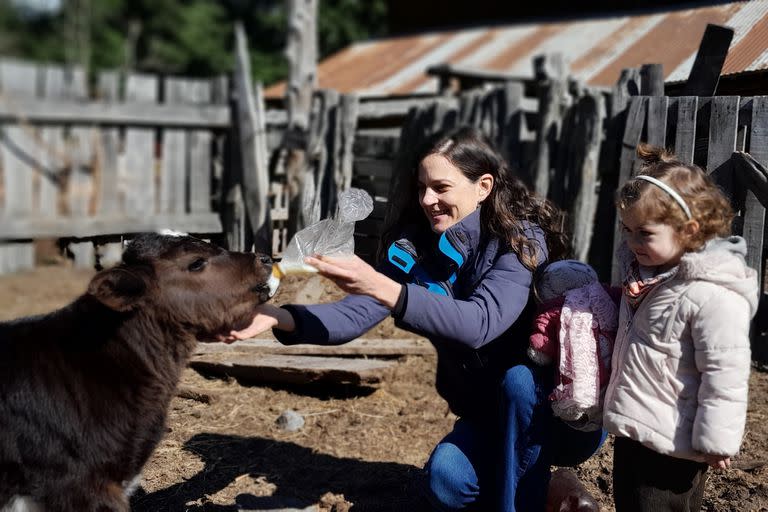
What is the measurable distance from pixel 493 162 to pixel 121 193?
9.30 meters

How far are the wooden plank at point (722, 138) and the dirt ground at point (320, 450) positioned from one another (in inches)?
54.1

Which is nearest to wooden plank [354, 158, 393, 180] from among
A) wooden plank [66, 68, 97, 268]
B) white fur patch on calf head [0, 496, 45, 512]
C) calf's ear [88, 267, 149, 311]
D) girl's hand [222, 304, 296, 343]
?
girl's hand [222, 304, 296, 343]

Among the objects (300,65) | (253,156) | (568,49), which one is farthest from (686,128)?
(300,65)

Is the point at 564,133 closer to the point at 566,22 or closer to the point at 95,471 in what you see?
the point at 95,471

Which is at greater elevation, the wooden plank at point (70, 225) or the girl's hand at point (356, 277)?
the girl's hand at point (356, 277)

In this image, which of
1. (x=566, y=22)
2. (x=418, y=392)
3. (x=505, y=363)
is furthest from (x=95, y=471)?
(x=566, y=22)

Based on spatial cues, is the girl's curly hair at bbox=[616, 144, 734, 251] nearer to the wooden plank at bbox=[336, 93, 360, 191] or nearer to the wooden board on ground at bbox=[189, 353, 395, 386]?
the wooden board on ground at bbox=[189, 353, 395, 386]

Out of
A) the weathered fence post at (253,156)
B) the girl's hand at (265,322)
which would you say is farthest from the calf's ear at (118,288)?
the weathered fence post at (253,156)

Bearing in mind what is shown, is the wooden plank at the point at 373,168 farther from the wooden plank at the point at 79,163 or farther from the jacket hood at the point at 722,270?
the wooden plank at the point at 79,163

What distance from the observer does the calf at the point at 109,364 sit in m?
2.97

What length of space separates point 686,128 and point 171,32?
2728 cm

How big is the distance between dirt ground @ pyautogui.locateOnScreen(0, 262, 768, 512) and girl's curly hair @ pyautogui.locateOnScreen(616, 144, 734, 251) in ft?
5.26

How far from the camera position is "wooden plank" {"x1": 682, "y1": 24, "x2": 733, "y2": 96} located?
413 centimetres

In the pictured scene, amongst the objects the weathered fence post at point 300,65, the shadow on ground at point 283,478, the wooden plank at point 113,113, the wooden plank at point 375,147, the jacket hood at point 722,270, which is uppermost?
the weathered fence post at point 300,65
